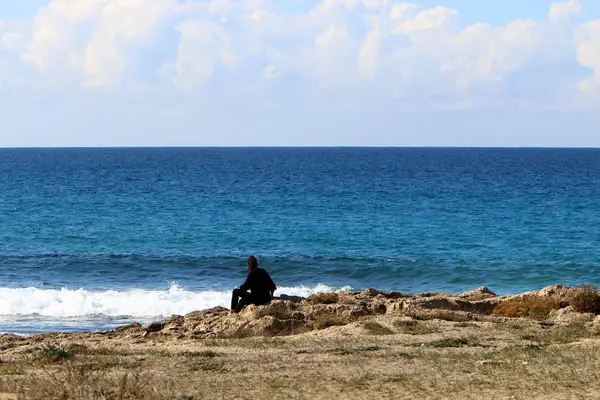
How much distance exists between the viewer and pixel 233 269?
99.7ft

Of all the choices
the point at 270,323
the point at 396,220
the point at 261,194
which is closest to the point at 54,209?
the point at 261,194

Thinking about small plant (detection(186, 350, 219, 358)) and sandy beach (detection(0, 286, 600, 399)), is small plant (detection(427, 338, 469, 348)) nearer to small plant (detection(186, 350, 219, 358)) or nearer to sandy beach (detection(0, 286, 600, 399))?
sandy beach (detection(0, 286, 600, 399))

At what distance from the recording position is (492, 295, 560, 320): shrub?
17.4 metres

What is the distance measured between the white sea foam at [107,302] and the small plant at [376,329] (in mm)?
8613

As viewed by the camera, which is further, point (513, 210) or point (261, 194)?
point (261, 194)

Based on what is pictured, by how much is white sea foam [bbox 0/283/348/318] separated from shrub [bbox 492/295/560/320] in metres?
8.48

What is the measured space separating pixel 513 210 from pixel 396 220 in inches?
373

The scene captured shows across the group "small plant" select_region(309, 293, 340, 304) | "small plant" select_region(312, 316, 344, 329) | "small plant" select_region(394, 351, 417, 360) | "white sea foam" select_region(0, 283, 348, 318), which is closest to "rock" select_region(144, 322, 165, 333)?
"small plant" select_region(312, 316, 344, 329)

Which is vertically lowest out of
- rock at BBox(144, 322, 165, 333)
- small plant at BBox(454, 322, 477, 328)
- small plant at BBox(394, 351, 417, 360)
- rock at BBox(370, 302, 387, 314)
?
rock at BBox(144, 322, 165, 333)

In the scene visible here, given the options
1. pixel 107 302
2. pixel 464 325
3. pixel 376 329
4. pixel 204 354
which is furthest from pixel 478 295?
pixel 107 302

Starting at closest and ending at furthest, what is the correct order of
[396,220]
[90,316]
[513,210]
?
[90,316] < [396,220] < [513,210]

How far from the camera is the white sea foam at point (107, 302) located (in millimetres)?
22703

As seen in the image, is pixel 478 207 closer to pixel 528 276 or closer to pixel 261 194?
pixel 261 194

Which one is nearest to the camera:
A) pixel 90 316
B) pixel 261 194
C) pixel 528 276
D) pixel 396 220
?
pixel 90 316
